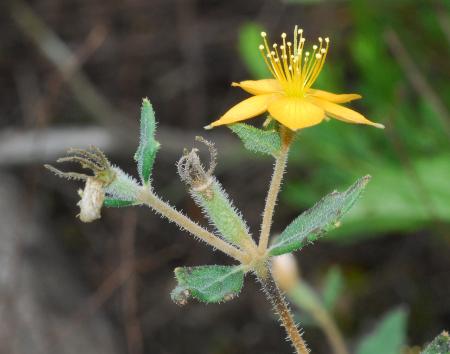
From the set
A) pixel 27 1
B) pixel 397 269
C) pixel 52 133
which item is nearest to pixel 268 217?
pixel 397 269

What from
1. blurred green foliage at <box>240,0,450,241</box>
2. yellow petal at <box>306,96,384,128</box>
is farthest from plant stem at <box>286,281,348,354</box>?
yellow petal at <box>306,96,384,128</box>

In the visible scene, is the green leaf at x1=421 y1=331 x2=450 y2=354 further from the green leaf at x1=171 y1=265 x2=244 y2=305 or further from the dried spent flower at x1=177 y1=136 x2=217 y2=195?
the dried spent flower at x1=177 y1=136 x2=217 y2=195

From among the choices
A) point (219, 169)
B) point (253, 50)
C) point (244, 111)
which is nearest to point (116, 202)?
point (244, 111)

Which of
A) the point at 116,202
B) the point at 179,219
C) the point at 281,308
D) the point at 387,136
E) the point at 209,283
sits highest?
the point at 387,136

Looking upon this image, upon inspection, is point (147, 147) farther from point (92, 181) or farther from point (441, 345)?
point (441, 345)

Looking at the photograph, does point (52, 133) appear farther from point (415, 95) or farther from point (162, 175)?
point (415, 95)
